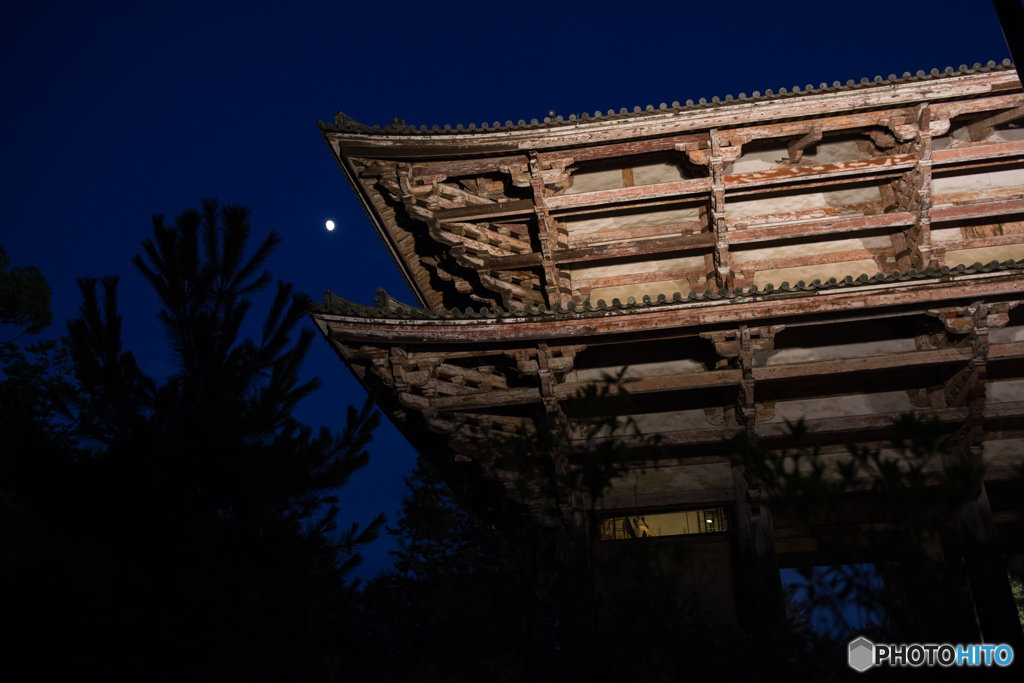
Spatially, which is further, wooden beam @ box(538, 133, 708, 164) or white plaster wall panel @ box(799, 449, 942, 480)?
wooden beam @ box(538, 133, 708, 164)

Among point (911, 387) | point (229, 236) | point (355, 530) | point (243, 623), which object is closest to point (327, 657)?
point (243, 623)

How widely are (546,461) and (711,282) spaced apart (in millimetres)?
4033

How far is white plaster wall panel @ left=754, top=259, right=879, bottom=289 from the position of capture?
10.9 meters

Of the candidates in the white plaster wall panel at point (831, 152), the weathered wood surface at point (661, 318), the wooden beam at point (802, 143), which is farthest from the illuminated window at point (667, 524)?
the white plaster wall panel at point (831, 152)

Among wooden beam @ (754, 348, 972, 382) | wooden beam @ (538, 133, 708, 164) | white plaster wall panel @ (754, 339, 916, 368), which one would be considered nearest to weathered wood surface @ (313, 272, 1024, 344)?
wooden beam @ (754, 348, 972, 382)

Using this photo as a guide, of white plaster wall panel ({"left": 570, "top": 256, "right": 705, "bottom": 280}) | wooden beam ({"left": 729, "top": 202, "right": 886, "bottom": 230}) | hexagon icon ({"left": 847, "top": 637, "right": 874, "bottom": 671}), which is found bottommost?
hexagon icon ({"left": 847, "top": 637, "right": 874, "bottom": 671})

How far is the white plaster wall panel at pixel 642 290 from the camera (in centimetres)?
1129

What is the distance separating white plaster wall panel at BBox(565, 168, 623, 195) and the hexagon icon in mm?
8274

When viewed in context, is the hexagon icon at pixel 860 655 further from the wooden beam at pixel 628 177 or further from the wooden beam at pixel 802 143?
the wooden beam at pixel 628 177

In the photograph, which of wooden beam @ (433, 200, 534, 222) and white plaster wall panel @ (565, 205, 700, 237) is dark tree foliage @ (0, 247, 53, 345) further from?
white plaster wall panel @ (565, 205, 700, 237)

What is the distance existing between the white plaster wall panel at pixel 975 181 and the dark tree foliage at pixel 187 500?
9814mm

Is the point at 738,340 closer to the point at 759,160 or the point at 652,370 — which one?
the point at 652,370

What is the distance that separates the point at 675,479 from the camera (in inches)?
407

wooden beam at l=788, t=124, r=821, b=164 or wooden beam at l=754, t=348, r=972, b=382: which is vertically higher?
wooden beam at l=788, t=124, r=821, b=164
